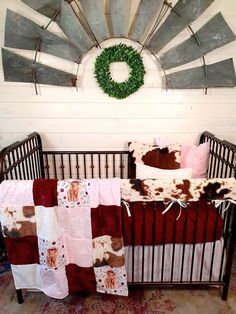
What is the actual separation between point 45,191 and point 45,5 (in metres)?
1.57

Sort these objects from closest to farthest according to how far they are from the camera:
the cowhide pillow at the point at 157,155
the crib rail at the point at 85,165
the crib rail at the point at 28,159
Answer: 1. the crib rail at the point at 28,159
2. the cowhide pillow at the point at 157,155
3. the crib rail at the point at 85,165

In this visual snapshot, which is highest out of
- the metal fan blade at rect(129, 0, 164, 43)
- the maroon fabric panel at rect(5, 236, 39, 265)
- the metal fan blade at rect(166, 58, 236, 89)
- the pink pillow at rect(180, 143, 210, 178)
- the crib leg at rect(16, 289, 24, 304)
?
the metal fan blade at rect(129, 0, 164, 43)

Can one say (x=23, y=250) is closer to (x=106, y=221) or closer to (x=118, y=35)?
(x=106, y=221)

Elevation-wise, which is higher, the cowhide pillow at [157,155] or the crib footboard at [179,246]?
the cowhide pillow at [157,155]

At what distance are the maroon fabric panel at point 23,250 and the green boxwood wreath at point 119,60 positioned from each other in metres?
1.40

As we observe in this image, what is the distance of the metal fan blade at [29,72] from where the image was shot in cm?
210

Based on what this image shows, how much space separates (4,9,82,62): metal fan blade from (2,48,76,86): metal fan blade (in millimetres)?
110

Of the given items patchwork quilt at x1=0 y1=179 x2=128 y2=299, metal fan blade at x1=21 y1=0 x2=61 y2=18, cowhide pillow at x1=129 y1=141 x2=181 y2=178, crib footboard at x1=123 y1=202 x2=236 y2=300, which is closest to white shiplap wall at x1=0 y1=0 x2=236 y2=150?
cowhide pillow at x1=129 y1=141 x2=181 y2=178

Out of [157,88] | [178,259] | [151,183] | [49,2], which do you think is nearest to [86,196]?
[151,183]

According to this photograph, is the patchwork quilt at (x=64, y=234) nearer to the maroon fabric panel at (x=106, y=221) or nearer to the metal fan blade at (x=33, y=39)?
the maroon fabric panel at (x=106, y=221)

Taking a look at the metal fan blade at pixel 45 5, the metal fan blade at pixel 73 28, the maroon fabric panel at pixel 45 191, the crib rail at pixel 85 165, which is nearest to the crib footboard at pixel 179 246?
the maroon fabric panel at pixel 45 191

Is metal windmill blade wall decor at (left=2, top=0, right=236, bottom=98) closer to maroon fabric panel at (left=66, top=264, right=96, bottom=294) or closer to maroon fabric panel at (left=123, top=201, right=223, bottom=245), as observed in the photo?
maroon fabric panel at (left=123, top=201, right=223, bottom=245)

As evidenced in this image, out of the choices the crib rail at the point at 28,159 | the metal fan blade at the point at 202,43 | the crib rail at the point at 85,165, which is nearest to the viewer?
the crib rail at the point at 28,159

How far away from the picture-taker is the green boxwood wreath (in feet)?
6.88
